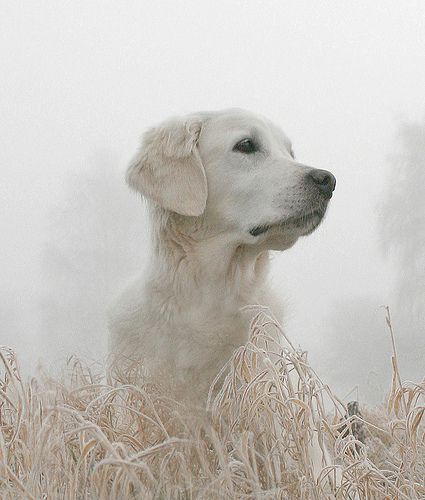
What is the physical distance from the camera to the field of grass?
1453 mm

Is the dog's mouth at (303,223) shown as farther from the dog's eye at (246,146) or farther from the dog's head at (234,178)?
the dog's eye at (246,146)

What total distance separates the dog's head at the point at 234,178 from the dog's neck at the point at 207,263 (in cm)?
7

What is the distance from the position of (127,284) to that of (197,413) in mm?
1155

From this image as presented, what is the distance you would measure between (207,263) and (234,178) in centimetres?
34

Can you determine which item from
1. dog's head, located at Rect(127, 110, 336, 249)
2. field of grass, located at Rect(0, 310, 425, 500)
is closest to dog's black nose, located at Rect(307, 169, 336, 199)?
dog's head, located at Rect(127, 110, 336, 249)

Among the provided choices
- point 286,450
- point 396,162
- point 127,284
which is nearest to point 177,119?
point 127,284

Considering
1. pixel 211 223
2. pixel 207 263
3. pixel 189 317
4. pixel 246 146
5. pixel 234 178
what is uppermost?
pixel 246 146

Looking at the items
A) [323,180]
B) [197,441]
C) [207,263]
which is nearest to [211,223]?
[207,263]

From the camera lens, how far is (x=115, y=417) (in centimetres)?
186

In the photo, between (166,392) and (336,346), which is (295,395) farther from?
(336,346)

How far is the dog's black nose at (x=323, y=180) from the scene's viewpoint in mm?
2518

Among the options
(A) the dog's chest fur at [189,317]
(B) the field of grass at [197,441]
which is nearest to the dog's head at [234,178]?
(A) the dog's chest fur at [189,317]

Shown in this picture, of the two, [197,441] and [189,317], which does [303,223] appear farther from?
[197,441]

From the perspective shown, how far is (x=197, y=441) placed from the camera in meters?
1.56
